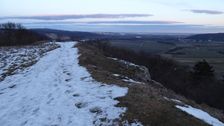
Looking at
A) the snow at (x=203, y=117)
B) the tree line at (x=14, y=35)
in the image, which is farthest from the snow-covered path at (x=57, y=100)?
the tree line at (x=14, y=35)

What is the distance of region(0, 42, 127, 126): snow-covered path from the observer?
12945 millimetres

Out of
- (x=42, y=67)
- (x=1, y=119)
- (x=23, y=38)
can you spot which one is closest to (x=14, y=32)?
(x=23, y=38)

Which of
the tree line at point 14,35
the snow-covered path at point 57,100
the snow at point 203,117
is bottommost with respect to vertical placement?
the tree line at point 14,35

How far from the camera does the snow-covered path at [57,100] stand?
1295cm

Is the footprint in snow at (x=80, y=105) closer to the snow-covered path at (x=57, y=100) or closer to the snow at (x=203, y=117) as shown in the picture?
the snow-covered path at (x=57, y=100)

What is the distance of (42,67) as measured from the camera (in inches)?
1045

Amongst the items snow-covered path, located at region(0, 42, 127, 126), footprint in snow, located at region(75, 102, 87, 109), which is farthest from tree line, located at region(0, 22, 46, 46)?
footprint in snow, located at region(75, 102, 87, 109)

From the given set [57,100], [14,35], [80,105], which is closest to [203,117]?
[80,105]

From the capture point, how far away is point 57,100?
617 inches

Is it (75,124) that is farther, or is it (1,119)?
(1,119)

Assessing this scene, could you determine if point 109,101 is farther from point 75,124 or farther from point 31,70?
point 31,70

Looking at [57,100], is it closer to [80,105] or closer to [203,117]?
[80,105]

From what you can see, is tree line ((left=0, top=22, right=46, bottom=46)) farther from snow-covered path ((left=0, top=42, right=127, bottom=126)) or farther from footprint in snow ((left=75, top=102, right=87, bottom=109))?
footprint in snow ((left=75, top=102, right=87, bottom=109))

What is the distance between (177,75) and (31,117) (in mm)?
58946
